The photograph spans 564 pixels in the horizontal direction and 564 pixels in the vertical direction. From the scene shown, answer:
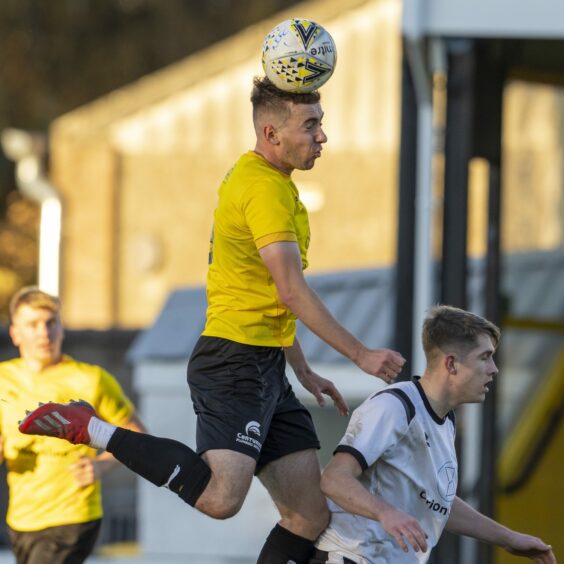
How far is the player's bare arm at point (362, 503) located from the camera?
13.6ft

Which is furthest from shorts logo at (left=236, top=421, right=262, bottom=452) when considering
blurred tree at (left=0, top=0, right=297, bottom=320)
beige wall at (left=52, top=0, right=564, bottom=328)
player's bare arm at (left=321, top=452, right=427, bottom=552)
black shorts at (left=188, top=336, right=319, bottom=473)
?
blurred tree at (left=0, top=0, right=297, bottom=320)

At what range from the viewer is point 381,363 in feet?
14.5

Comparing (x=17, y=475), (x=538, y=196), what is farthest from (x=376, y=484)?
(x=538, y=196)

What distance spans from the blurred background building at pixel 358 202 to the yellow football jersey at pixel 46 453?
2015 millimetres

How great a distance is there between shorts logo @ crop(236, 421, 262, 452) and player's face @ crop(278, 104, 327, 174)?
2.90 feet

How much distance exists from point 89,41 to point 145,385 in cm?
2888

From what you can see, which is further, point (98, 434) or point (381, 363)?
point (98, 434)

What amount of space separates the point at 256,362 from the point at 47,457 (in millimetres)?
1625

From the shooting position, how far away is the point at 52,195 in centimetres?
2422

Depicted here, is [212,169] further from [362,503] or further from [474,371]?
[362,503]

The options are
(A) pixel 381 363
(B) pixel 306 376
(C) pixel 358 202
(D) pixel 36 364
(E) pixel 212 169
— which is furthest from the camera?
(E) pixel 212 169

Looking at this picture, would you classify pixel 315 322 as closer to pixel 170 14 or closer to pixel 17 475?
pixel 17 475

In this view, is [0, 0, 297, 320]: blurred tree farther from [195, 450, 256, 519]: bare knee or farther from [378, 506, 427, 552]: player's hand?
[378, 506, 427, 552]: player's hand

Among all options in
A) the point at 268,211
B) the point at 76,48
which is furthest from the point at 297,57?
the point at 76,48
